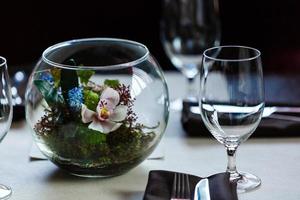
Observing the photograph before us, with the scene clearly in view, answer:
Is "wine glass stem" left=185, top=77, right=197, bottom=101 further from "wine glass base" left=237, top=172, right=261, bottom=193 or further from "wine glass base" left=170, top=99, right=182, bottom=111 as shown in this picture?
"wine glass base" left=237, top=172, right=261, bottom=193

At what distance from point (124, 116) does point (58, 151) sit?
0.12 metres

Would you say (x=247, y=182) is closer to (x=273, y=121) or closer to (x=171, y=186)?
(x=171, y=186)

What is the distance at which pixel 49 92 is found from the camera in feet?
3.39

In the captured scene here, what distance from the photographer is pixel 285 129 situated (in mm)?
1191

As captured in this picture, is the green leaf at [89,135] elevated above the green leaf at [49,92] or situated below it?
below

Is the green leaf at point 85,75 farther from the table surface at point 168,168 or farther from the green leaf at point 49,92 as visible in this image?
the table surface at point 168,168

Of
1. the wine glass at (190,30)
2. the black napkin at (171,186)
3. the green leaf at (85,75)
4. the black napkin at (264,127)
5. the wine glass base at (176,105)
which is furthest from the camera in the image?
the wine glass at (190,30)

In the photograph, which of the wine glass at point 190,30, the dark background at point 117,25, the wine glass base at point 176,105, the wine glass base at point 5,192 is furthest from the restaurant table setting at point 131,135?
the dark background at point 117,25

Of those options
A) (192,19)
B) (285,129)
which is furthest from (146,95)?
(192,19)

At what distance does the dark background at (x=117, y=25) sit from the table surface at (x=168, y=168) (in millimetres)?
1023

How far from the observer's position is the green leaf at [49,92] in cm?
102

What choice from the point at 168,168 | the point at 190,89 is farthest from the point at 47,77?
the point at 190,89

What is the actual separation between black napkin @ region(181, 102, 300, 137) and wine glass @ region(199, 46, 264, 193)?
20 centimetres

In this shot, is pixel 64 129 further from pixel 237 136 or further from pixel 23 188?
pixel 237 136
